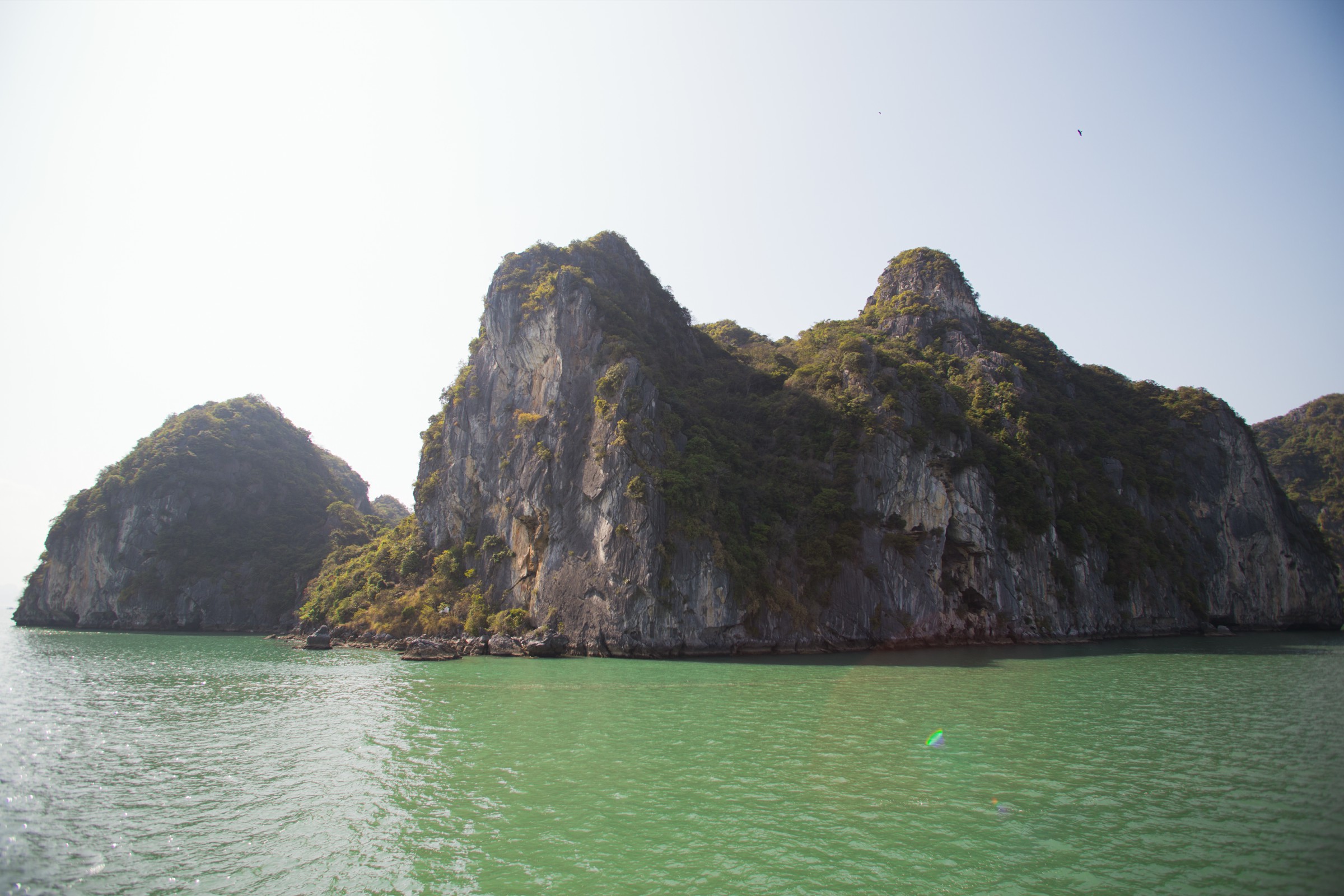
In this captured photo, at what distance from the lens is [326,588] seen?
56.3 metres

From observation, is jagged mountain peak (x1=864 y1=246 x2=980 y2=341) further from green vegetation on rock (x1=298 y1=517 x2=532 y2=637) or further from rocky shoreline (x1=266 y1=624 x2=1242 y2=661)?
green vegetation on rock (x1=298 y1=517 x2=532 y2=637)

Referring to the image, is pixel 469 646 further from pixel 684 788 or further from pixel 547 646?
pixel 684 788

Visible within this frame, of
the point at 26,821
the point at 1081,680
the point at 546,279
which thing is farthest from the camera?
the point at 546,279

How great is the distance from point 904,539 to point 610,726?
2969cm

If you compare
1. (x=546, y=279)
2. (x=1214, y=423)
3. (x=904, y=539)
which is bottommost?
(x=904, y=539)

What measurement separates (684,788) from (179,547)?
7683 cm

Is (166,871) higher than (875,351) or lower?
Answer: lower

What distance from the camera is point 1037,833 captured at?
35.1ft

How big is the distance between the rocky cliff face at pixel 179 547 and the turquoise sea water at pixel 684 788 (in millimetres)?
44161

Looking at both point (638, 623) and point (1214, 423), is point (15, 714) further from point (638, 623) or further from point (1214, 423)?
point (1214, 423)

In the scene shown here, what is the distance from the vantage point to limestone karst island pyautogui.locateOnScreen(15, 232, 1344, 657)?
133 ft

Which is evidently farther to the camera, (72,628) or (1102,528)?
(72,628)

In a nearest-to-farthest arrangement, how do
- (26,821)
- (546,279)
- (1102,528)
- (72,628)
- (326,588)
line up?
(26,821) < (1102,528) < (546,279) < (326,588) < (72,628)

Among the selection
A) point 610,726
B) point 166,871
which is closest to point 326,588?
point 610,726
